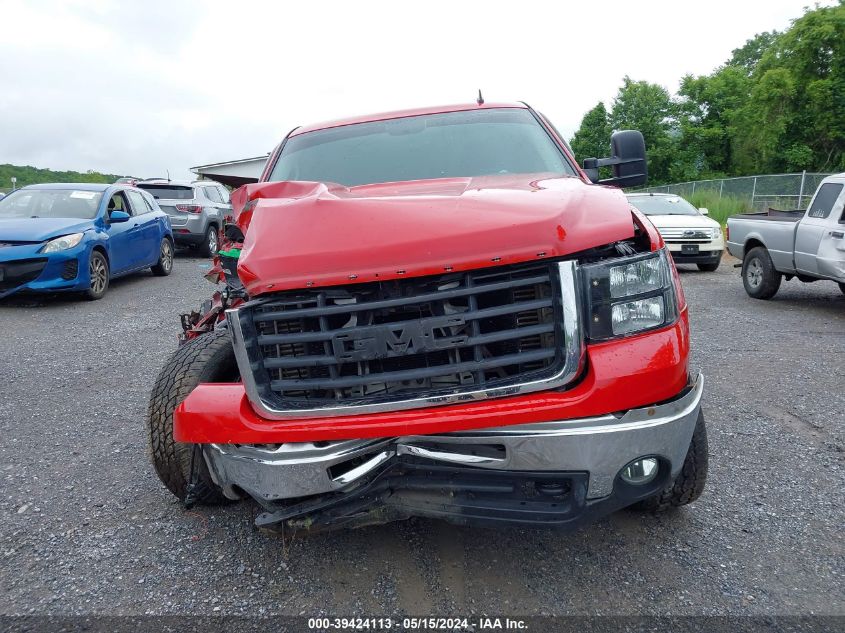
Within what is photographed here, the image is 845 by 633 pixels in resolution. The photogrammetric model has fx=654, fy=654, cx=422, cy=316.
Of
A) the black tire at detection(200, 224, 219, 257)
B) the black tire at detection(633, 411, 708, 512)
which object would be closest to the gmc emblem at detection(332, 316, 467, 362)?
the black tire at detection(633, 411, 708, 512)

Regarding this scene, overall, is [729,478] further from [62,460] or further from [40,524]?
[62,460]

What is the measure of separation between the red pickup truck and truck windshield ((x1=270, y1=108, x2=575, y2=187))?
1177 millimetres

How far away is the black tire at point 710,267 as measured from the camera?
505 inches

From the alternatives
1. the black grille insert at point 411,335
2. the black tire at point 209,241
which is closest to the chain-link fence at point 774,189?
the black tire at point 209,241

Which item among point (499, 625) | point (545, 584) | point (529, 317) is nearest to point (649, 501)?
point (545, 584)

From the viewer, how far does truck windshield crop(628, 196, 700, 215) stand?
43.5 ft

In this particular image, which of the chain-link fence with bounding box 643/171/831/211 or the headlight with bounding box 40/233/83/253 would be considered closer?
the headlight with bounding box 40/233/83/253

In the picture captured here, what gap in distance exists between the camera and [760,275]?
9.20 m

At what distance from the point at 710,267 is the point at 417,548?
39.2 ft

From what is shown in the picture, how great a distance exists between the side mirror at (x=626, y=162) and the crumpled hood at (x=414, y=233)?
1467 millimetres

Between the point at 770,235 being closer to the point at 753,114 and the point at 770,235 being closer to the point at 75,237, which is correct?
the point at 75,237

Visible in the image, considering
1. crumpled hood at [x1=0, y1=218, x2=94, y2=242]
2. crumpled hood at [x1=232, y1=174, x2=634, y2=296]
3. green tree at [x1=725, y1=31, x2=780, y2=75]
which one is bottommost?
crumpled hood at [x1=0, y1=218, x2=94, y2=242]

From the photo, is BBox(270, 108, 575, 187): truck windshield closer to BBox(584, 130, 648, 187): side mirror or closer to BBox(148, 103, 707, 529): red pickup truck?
BBox(584, 130, 648, 187): side mirror

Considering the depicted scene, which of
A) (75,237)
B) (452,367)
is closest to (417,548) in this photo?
(452,367)
